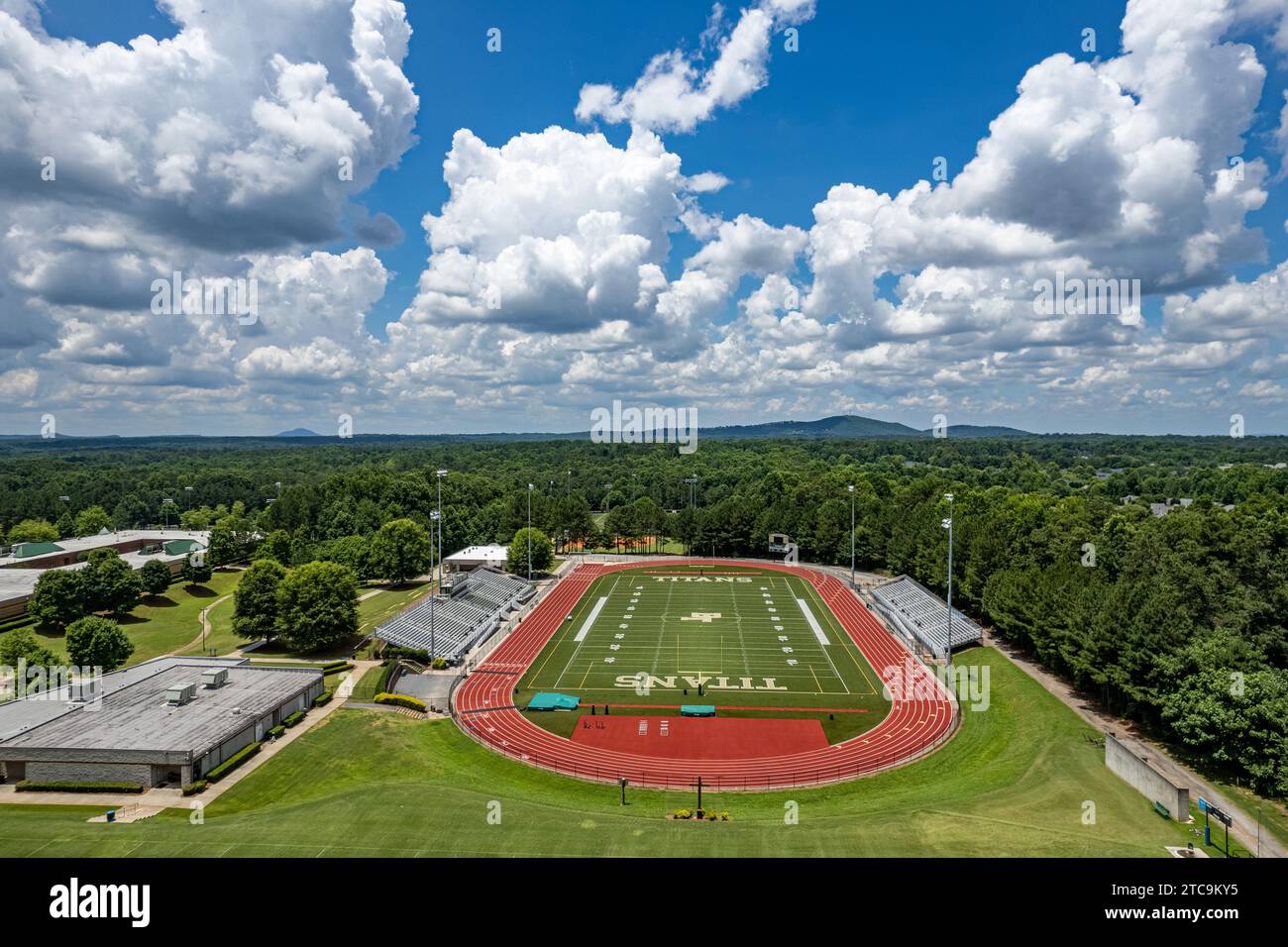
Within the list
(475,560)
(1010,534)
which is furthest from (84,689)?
(1010,534)

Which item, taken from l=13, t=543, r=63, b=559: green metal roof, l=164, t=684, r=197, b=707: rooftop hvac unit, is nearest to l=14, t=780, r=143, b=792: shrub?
l=164, t=684, r=197, b=707: rooftop hvac unit

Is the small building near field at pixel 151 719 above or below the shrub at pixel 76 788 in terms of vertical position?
above

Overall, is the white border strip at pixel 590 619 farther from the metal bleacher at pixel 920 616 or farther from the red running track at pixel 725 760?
the metal bleacher at pixel 920 616

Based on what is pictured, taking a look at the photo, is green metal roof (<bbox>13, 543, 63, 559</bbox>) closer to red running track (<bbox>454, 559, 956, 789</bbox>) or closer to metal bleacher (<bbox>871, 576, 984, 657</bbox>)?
red running track (<bbox>454, 559, 956, 789</bbox>)

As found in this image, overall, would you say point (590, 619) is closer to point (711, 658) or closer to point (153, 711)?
point (711, 658)

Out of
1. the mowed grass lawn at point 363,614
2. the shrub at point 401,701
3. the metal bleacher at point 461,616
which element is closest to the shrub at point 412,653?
the metal bleacher at point 461,616

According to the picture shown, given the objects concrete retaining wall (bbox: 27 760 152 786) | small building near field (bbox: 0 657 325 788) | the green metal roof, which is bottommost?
concrete retaining wall (bbox: 27 760 152 786)

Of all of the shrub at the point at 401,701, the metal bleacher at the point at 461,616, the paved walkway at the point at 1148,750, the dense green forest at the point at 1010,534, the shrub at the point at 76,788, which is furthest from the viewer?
the metal bleacher at the point at 461,616
